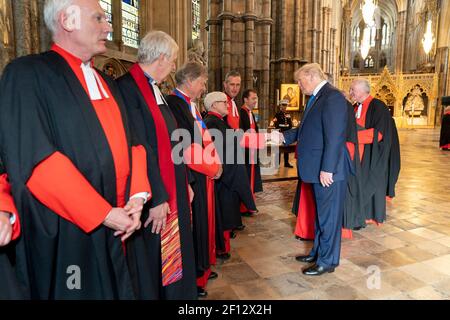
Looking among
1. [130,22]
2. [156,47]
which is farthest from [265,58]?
[156,47]

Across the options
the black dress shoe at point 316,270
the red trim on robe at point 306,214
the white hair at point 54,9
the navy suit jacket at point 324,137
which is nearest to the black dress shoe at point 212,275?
the black dress shoe at point 316,270

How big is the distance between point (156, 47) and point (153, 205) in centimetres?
97

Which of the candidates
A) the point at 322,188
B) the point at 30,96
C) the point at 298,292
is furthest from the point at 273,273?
the point at 30,96

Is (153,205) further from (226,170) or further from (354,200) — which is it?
(354,200)

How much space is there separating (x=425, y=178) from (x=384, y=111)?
13.8ft

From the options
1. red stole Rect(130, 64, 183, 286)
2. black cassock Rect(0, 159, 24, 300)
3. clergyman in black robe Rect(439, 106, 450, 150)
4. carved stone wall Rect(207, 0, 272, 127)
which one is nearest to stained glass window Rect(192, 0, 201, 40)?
carved stone wall Rect(207, 0, 272, 127)

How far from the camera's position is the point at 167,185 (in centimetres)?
209

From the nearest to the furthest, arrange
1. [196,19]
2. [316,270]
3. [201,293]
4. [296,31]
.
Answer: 1. [201,293]
2. [316,270]
3. [296,31]
4. [196,19]

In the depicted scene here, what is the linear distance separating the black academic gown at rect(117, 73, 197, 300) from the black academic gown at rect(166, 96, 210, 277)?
0.30m

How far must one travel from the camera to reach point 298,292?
103 inches

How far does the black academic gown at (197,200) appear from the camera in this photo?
97.4 inches

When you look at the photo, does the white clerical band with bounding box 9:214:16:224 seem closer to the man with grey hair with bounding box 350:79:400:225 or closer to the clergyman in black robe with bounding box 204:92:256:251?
the clergyman in black robe with bounding box 204:92:256:251

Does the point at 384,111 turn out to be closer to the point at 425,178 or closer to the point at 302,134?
the point at 302,134

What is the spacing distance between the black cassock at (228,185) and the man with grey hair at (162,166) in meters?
1.10
